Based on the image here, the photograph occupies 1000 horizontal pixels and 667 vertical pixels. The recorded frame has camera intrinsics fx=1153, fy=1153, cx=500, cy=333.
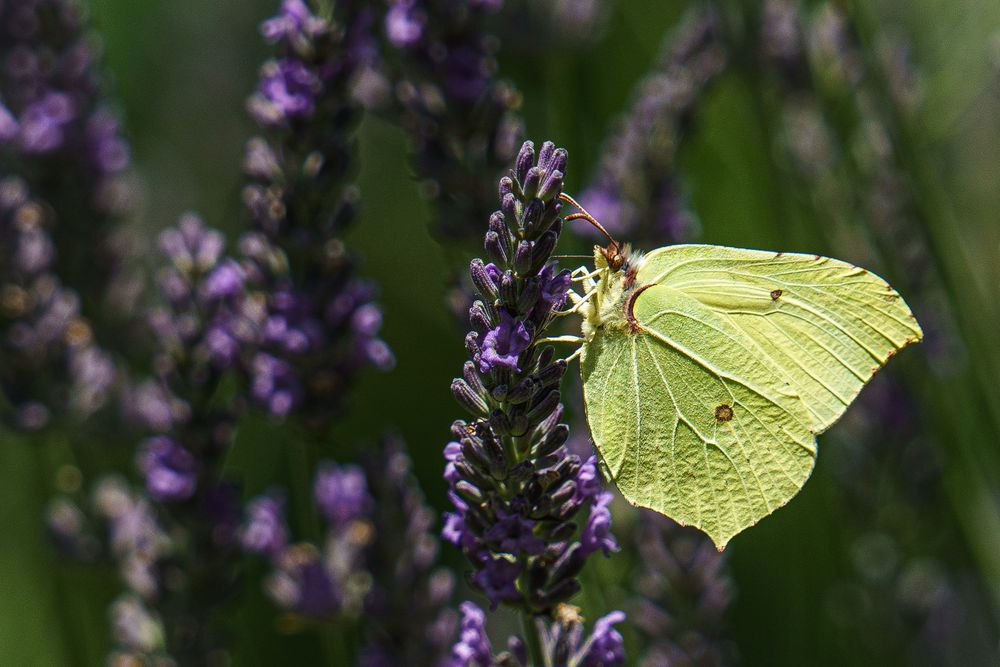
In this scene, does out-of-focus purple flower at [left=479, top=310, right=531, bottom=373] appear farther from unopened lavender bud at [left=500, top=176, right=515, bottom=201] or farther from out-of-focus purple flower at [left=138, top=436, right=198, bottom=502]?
out-of-focus purple flower at [left=138, top=436, right=198, bottom=502]

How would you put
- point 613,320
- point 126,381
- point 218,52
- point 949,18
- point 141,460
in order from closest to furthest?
point 613,320, point 141,460, point 126,381, point 949,18, point 218,52

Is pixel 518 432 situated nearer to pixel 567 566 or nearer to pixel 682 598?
pixel 567 566

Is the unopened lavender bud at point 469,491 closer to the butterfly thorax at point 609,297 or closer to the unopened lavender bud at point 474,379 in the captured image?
the unopened lavender bud at point 474,379

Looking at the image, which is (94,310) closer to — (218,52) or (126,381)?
(126,381)

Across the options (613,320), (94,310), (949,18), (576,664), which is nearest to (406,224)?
(94,310)

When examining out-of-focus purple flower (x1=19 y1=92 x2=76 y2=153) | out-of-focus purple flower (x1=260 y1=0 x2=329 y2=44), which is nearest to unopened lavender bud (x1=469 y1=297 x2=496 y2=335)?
out-of-focus purple flower (x1=260 y1=0 x2=329 y2=44)

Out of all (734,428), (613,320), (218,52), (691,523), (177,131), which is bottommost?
(691,523)
